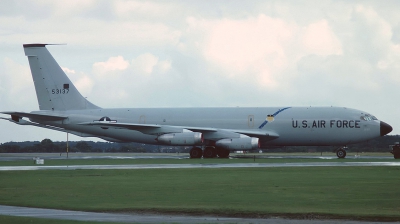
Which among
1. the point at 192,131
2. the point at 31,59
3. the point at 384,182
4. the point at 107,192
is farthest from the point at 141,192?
the point at 31,59

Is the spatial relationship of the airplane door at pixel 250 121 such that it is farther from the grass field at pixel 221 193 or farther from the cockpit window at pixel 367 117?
the grass field at pixel 221 193

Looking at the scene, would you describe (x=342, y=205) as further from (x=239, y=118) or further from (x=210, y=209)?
(x=239, y=118)

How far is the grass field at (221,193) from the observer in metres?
17.8

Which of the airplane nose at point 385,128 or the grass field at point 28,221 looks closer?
the grass field at point 28,221

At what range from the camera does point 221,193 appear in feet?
73.0

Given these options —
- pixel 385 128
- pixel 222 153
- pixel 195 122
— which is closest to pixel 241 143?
pixel 222 153

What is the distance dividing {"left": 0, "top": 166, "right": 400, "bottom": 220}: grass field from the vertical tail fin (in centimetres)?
3440

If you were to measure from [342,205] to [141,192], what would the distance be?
735 cm

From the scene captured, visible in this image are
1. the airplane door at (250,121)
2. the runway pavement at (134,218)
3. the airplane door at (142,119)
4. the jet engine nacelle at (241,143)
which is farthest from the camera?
the airplane door at (142,119)

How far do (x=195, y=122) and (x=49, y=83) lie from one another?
15.4 m

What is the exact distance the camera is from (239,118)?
198 ft

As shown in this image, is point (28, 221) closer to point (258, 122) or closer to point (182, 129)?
point (182, 129)

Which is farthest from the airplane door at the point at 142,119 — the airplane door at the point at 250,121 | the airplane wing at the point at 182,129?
the airplane door at the point at 250,121

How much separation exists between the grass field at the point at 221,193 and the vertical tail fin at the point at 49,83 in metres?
34.4
